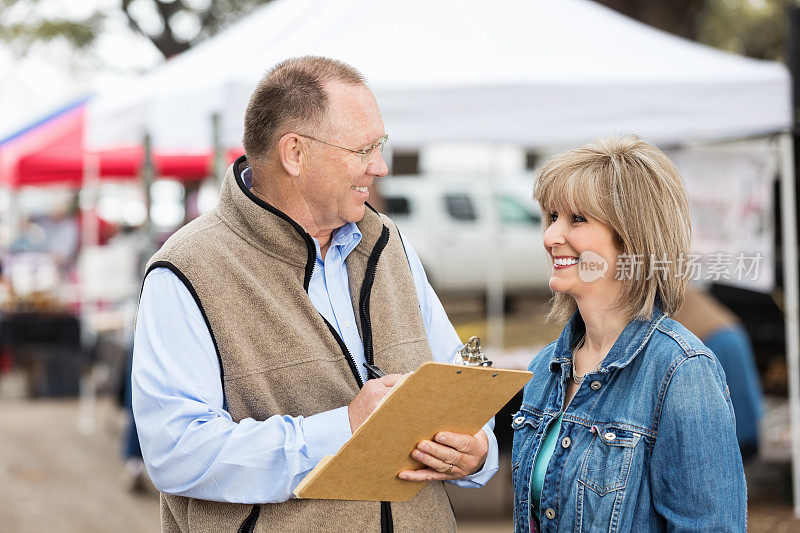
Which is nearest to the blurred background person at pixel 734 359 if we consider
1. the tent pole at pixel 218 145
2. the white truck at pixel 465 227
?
the tent pole at pixel 218 145

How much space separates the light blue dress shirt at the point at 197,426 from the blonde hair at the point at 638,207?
2.25ft

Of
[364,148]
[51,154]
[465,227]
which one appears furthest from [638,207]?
[465,227]

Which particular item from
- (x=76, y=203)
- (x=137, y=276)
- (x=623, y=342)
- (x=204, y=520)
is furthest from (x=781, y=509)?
(x=76, y=203)

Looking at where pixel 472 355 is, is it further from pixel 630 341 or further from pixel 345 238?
pixel 345 238

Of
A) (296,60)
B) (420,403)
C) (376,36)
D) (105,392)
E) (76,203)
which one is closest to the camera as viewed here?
(420,403)

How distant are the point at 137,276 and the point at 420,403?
862 cm

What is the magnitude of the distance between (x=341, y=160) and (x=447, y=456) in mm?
729

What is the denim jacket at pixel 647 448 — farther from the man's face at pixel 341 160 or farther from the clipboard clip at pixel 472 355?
the man's face at pixel 341 160

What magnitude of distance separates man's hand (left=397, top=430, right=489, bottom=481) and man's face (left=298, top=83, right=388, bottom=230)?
22.6 inches

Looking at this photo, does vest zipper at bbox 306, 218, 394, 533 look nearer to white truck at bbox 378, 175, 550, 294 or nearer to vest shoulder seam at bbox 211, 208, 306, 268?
vest shoulder seam at bbox 211, 208, 306, 268

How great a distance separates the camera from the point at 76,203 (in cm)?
2248

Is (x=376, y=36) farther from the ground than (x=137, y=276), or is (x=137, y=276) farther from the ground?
(x=376, y=36)

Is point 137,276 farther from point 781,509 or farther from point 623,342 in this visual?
point 623,342

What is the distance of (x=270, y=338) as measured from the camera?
79.5 inches
